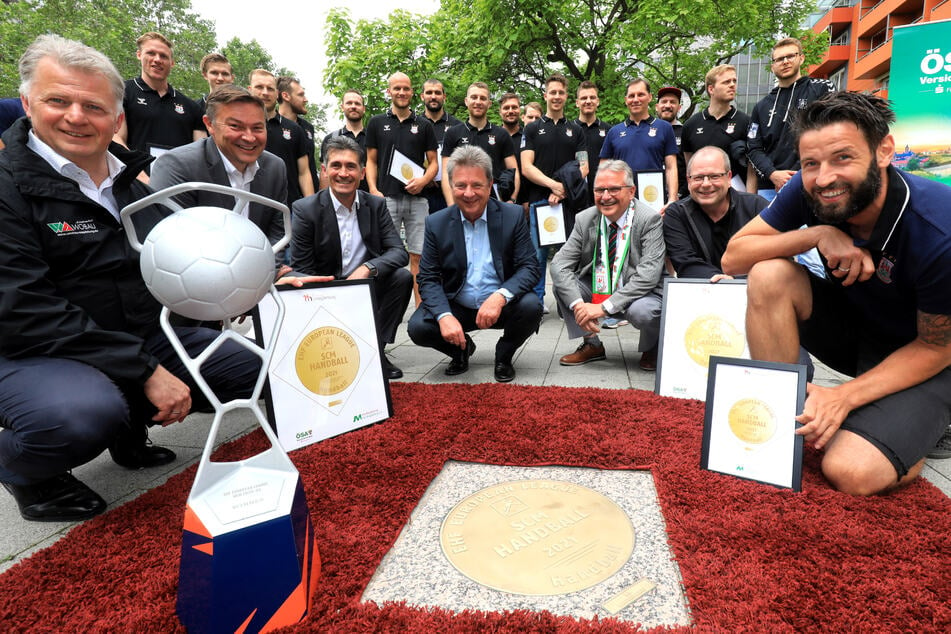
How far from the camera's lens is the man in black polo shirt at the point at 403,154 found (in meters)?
4.88

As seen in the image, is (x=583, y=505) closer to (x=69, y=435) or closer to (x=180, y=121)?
(x=69, y=435)

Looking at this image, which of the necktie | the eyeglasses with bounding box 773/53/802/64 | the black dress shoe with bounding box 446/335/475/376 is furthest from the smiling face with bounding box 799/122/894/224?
the eyeglasses with bounding box 773/53/802/64

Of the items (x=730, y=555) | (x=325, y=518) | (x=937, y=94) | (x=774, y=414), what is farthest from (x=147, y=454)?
(x=937, y=94)

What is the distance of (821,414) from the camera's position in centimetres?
180

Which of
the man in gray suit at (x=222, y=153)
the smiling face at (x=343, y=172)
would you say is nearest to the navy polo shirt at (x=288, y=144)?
the smiling face at (x=343, y=172)

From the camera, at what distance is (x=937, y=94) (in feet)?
13.8

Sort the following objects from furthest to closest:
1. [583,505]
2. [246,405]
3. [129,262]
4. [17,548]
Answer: [129,262], [583,505], [17,548], [246,405]

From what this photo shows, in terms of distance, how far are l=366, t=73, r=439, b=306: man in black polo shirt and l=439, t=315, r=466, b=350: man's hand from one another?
1936mm

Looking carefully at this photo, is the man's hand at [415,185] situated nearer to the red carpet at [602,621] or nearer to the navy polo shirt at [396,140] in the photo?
the navy polo shirt at [396,140]

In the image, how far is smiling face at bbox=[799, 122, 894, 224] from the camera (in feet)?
5.67

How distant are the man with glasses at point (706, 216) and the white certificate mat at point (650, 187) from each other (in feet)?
3.48

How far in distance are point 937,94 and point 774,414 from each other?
4245 mm

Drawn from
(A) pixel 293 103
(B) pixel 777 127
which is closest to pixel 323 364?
(A) pixel 293 103

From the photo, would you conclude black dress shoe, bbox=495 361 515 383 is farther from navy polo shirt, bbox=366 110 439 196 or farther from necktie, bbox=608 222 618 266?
navy polo shirt, bbox=366 110 439 196
